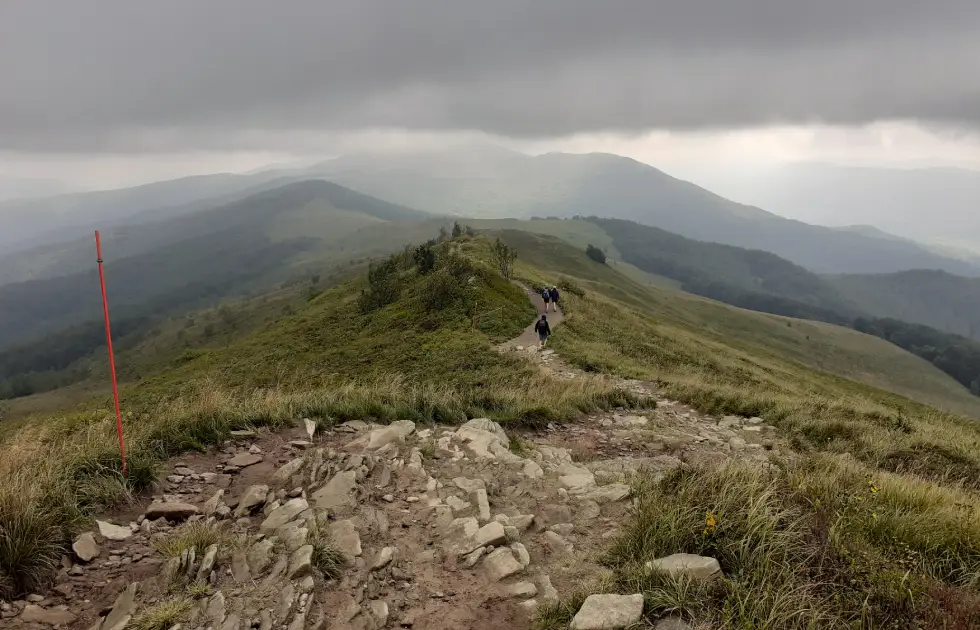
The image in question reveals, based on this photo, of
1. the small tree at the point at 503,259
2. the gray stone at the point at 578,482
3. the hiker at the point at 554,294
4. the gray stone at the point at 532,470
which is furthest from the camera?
the small tree at the point at 503,259

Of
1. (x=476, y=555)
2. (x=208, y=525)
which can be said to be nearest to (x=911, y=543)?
(x=476, y=555)

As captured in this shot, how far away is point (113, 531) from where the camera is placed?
18.7 ft

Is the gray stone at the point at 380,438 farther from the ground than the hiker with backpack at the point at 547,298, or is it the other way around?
the gray stone at the point at 380,438

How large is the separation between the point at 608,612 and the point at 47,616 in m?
5.19

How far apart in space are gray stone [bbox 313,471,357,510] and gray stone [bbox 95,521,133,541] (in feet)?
6.89

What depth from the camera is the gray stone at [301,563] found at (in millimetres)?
4984

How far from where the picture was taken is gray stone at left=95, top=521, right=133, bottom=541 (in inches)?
222

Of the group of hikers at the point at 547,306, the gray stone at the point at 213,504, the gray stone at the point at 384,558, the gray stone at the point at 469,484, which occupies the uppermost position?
the gray stone at the point at 213,504

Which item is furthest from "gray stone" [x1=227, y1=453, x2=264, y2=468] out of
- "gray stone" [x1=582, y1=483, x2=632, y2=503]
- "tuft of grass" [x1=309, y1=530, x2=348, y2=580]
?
"gray stone" [x1=582, y1=483, x2=632, y2=503]

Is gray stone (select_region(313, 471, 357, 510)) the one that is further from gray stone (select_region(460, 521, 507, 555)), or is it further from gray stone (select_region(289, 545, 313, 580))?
gray stone (select_region(460, 521, 507, 555))

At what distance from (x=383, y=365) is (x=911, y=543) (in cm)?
2315

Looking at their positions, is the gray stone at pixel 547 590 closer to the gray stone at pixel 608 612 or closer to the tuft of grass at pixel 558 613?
the tuft of grass at pixel 558 613

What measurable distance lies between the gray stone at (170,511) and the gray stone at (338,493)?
154cm

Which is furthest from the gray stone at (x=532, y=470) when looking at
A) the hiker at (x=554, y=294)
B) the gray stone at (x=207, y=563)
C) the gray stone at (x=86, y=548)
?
the hiker at (x=554, y=294)
